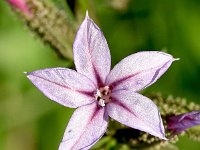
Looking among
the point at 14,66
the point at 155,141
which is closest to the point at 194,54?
the point at 14,66

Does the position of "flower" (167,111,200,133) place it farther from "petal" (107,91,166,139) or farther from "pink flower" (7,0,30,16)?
"pink flower" (7,0,30,16)

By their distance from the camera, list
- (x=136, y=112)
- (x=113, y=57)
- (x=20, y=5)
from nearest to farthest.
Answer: (x=136, y=112) < (x=20, y=5) < (x=113, y=57)

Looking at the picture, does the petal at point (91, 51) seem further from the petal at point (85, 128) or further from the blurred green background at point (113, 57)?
the blurred green background at point (113, 57)

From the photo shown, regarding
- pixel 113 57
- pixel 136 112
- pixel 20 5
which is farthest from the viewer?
pixel 113 57

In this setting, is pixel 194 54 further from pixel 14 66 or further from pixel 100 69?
pixel 100 69

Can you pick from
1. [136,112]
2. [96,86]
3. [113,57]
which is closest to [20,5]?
[96,86]

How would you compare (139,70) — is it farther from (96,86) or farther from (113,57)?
(113,57)
